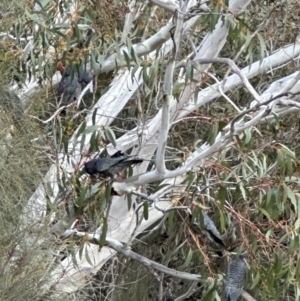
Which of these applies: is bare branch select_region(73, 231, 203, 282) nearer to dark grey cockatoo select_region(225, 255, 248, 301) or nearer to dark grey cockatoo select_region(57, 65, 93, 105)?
dark grey cockatoo select_region(225, 255, 248, 301)

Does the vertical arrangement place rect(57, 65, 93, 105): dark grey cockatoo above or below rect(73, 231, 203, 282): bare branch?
above

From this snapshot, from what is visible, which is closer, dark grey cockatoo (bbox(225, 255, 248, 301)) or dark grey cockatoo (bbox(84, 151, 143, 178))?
dark grey cockatoo (bbox(84, 151, 143, 178))

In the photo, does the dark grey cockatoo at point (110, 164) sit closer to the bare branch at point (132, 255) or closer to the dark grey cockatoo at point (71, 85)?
the bare branch at point (132, 255)

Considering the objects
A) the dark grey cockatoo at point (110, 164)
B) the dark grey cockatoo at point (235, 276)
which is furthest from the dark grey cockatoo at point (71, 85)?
the dark grey cockatoo at point (235, 276)

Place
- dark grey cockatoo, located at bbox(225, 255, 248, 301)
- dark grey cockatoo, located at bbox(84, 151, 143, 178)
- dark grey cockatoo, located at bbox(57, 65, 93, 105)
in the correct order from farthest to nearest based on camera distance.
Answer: dark grey cockatoo, located at bbox(57, 65, 93, 105)
dark grey cockatoo, located at bbox(225, 255, 248, 301)
dark grey cockatoo, located at bbox(84, 151, 143, 178)

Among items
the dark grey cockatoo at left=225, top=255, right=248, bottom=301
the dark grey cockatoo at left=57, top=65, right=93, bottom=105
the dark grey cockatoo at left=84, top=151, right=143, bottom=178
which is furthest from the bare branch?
the dark grey cockatoo at left=57, top=65, right=93, bottom=105

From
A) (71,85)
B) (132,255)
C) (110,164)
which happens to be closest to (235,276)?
(132,255)

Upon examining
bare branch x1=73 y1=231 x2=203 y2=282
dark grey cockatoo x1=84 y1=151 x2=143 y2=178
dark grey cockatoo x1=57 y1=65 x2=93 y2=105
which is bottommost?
bare branch x1=73 y1=231 x2=203 y2=282

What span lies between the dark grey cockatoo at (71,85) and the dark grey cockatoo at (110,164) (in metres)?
0.66

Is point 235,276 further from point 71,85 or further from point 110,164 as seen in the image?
point 71,85

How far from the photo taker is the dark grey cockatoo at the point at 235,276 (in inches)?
133

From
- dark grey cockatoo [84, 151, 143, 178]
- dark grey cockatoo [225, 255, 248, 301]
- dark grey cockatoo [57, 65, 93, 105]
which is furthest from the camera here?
dark grey cockatoo [57, 65, 93, 105]

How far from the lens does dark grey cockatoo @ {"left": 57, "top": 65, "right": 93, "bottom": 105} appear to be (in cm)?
360

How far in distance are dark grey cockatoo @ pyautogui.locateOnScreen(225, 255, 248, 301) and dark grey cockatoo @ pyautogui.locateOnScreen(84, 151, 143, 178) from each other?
0.73 metres
